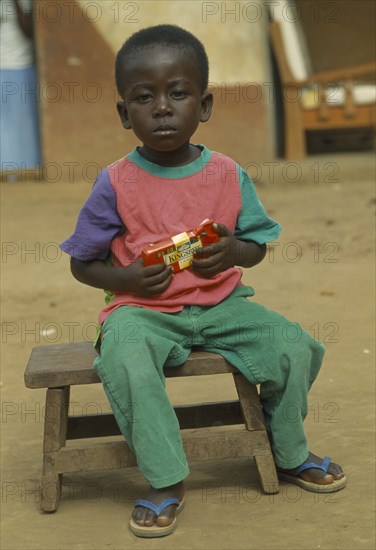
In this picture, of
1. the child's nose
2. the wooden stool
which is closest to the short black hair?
the child's nose

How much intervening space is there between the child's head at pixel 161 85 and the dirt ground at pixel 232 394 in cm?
122

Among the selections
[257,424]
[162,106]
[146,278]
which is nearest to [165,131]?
[162,106]

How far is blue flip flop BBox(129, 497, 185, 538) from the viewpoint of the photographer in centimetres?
313

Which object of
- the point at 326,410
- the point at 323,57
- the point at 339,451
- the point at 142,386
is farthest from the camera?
the point at 323,57

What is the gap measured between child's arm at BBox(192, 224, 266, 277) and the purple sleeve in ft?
1.02

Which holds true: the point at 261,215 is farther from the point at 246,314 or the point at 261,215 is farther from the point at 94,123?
the point at 94,123

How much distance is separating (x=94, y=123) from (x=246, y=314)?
7744 millimetres

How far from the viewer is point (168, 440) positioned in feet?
10.5

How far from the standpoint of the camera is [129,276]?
3322 mm

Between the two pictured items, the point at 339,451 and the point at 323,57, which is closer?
the point at 339,451

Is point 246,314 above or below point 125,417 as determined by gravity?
above

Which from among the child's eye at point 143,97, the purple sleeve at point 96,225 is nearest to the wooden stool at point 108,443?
the purple sleeve at point 96,225

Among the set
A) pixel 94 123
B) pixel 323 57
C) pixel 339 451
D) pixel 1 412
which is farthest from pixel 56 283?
pixel 323 57

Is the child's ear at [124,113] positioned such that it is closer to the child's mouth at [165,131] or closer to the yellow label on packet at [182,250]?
the child's mouth at [165,131]
